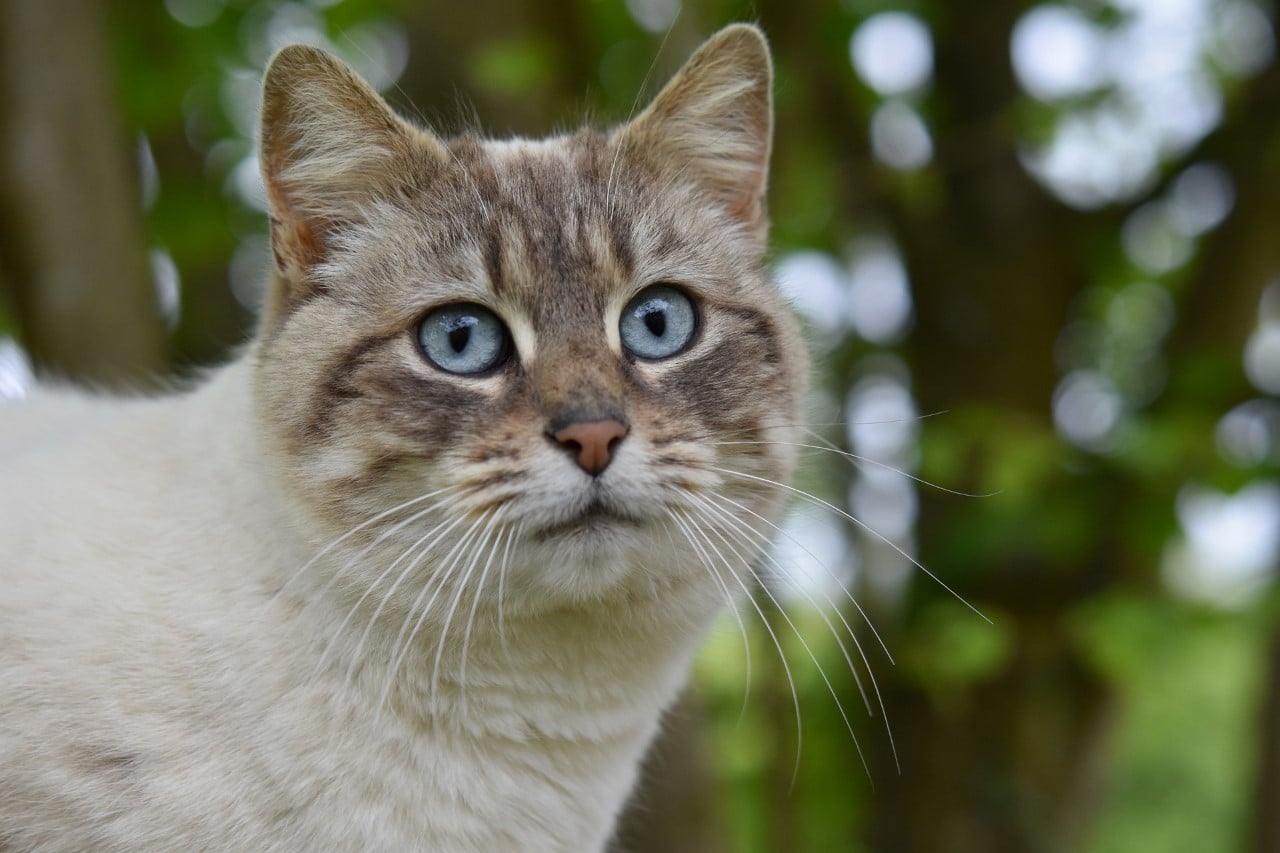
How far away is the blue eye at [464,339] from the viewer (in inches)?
102

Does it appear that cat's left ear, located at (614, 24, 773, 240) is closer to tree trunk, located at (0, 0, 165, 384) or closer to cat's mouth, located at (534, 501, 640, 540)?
cat's mouth, located at (534, 501, 640, 540)

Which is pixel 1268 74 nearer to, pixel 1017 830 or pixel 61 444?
pixel 1017 830

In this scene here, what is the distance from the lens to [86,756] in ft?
7.79

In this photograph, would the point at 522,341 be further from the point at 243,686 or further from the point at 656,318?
the point at 243,686

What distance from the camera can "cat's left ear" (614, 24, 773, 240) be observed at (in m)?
3.03

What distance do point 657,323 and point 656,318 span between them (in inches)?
0.5

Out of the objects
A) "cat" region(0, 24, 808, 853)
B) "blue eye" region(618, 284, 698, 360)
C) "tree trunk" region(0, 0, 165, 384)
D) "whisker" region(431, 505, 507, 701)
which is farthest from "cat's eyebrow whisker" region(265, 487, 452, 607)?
"tree trunk" region(0, 0, 165, 384)

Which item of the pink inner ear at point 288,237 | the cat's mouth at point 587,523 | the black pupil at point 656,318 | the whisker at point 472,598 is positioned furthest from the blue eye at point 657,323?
the pink inner ear at point 288,237

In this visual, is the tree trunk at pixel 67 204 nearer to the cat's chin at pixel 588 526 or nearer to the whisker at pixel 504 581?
the whisker at pixel 504 581

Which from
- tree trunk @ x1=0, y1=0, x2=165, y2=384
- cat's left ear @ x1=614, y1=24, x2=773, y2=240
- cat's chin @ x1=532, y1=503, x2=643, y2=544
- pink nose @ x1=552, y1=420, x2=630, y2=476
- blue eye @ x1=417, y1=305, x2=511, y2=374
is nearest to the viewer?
pink nose @ x1=552, y1=420, x2=630, y2=476

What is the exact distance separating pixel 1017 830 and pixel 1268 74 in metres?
4.39

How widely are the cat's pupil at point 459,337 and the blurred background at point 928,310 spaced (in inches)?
73.5

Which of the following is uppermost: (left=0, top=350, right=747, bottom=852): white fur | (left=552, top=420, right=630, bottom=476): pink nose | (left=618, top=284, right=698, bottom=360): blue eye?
(left=618, top=284, right=698, bottom=360): blue eye

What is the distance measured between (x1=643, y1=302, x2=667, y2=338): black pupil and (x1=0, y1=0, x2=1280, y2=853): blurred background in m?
1.78
